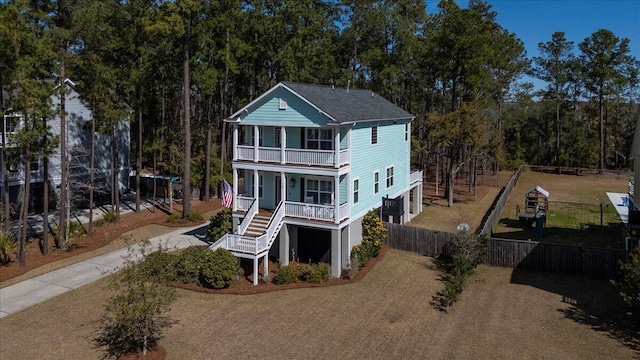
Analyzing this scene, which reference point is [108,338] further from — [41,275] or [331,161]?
[331,161]

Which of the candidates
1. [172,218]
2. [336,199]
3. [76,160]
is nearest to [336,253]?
[336,199]

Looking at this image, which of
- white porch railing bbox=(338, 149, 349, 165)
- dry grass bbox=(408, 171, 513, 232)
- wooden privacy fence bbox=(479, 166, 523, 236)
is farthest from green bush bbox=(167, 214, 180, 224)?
wooden privacy fence bbox=(479, 166, 523, 236)

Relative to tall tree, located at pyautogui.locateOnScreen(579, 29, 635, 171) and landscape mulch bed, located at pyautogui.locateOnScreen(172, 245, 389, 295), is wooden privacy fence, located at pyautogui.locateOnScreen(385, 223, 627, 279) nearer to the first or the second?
landscape mulch bed, located at pyautogui.locateOnScreen(172, 245, 389, 295)

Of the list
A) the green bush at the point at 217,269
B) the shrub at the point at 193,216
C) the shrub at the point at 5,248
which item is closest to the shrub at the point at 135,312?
the green bush at the point at 217,269

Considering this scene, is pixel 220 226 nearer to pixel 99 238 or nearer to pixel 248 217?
pixel 248 217

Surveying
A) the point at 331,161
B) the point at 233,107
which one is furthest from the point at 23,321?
the point at 233,107

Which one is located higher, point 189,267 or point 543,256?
point 543,256

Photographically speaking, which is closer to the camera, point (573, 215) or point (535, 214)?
point (535, 214)
